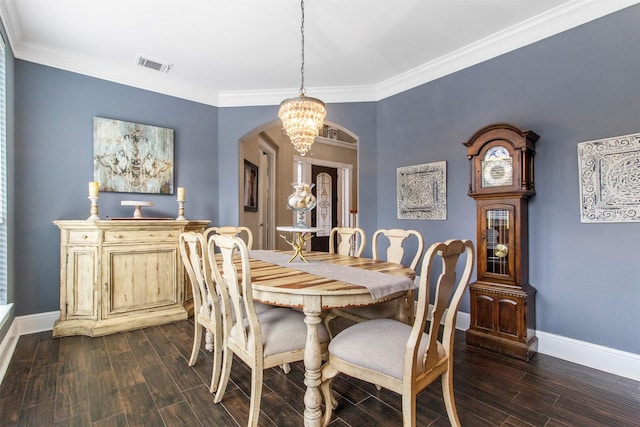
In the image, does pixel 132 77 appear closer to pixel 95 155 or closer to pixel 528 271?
pixel 95 155

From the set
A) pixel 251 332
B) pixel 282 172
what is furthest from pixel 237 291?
pixel 282 172

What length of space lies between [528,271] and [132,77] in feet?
14.5

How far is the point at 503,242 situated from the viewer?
8.49ft

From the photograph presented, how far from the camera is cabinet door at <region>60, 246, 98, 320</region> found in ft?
9.26

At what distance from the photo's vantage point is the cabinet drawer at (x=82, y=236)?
111 inches

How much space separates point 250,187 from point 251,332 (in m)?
3.75

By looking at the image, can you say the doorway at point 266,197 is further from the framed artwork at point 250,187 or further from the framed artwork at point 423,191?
the framed artwork at point 423,191

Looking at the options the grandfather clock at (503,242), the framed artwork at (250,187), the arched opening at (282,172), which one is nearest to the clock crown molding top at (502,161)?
the grandfather clock at (503,242)

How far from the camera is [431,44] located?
9.70 ft

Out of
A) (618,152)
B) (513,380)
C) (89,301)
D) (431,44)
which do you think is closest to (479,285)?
(513,380)

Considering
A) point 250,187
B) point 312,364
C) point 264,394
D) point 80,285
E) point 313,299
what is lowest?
point 264,394

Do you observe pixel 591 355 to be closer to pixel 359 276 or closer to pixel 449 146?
pixel 359 276

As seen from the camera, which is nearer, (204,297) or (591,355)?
(204,297)

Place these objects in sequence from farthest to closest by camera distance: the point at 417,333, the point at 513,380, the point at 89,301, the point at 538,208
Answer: the point at 89,301 < the point at 538,208 < the point at 513,380 < the point at 417,333
